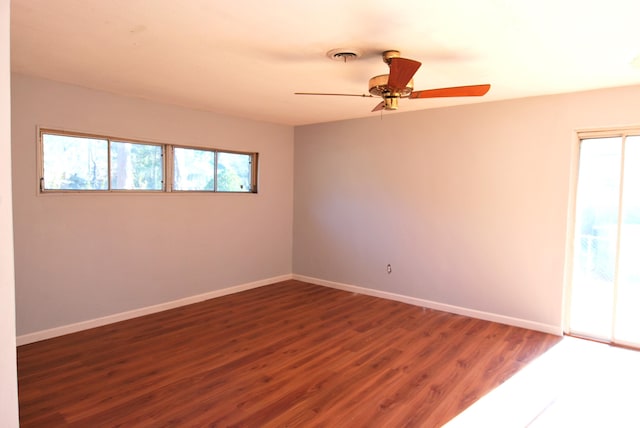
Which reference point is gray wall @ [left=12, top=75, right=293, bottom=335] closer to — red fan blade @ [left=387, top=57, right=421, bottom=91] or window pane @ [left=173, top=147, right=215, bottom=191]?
window pane @ [left=173, top=147, right=215, bottom=191]

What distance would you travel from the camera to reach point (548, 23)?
2135 millimetres

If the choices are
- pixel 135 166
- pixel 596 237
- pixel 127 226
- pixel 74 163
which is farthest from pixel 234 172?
pixel 596 237

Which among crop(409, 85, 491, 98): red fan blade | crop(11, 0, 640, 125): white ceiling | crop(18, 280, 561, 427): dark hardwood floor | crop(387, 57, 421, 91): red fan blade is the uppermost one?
crop(11, 0, 640, 125): white ceiling

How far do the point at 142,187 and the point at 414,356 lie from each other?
10.8 ft

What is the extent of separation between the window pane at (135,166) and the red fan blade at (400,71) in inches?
115

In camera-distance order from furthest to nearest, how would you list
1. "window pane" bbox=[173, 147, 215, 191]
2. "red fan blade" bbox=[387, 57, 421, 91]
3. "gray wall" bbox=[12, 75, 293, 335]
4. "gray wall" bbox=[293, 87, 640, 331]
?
"window pane" bbox=[173, 147, 215, 191] < "gray wall" bbox=[293, 87, 640, 331] < "gray wall" bbox=[12, 75, 293, 335] < "red fan blade" bbox=[387, 57, 421, 91]

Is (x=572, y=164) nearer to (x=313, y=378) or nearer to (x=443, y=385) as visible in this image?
(x=443, y=385)

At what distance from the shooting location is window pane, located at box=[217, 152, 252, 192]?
5.05 m

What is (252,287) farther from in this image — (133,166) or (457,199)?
(457,199)

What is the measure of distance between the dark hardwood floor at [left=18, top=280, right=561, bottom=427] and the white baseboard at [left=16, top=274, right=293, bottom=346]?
3.2 inches

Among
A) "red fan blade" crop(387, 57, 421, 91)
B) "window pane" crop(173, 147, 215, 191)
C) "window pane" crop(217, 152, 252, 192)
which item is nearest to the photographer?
"red fan blade" crop(387, 57, 421, 91)

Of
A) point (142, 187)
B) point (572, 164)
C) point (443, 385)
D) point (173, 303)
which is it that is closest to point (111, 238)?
point (142, 187)

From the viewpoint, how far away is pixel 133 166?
4.16 m

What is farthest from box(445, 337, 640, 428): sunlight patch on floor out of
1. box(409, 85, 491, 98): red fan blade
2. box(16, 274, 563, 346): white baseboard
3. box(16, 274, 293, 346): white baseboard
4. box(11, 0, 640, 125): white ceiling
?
box(16, 274, 293, 346): white baseboard
